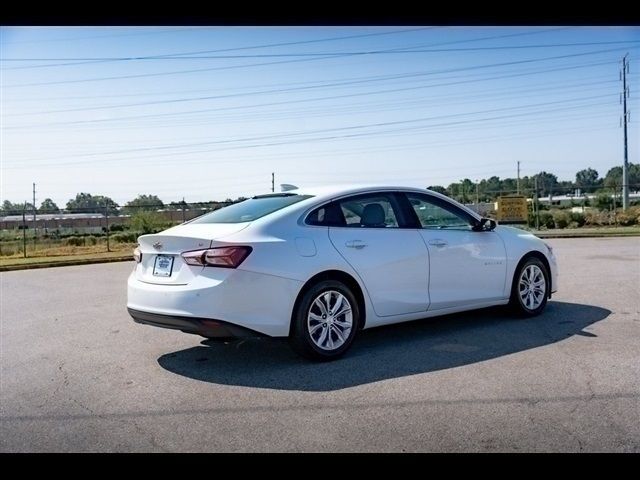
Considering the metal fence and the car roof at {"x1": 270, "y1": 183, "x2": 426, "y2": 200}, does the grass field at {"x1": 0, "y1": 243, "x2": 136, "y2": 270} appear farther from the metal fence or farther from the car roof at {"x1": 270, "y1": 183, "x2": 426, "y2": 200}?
the car roof at {"x1": 270, "y1": 183, "x2": 426, "y2": 200}

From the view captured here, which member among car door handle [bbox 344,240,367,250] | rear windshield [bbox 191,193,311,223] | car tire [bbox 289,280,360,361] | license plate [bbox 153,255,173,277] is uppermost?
rear windshield [bbox 191,193,311,223]

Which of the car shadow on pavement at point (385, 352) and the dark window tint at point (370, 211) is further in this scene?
the dark window tint at point (370, 211)

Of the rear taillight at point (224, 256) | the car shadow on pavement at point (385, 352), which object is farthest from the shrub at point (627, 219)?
the rear taillight at point (224, 256)

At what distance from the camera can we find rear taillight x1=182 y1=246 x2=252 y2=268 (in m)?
5.01

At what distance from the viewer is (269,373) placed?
199 inches

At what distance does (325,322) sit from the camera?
5336mm

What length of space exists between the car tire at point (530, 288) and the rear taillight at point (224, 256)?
11.3 feet

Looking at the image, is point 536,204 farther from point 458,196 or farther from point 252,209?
point 252,209

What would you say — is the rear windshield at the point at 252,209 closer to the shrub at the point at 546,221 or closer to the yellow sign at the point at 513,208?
the yellow sign at the point at 513,208

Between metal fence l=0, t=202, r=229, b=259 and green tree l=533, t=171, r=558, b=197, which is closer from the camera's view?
metal fence l=0, t=202, r=229, b=259

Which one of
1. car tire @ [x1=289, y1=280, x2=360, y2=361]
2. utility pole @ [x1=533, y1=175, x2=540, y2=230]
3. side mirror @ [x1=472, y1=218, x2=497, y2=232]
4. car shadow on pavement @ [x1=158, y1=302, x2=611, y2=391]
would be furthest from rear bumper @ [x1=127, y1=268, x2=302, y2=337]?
utility pole @ [x1=533, y1=175, x2=540, y2=230]

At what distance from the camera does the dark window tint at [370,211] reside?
19.2 ft

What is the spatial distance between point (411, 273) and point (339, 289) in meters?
0.93
